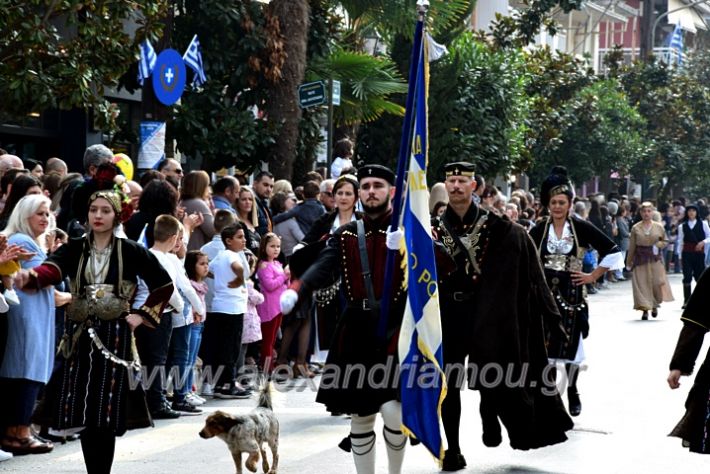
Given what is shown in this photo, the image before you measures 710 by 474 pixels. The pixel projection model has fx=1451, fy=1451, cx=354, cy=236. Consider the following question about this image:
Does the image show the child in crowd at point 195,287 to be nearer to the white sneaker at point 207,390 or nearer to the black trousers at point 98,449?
the white sneaker at point 207,390

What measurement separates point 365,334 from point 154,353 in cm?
345

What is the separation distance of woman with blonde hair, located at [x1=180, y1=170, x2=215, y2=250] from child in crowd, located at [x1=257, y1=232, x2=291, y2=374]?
2.15 ft

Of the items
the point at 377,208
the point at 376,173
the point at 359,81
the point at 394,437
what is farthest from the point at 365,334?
the point at 359,81

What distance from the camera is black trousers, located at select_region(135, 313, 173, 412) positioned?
11.2 meters

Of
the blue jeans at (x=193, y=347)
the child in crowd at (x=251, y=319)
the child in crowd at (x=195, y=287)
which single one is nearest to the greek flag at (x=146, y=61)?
the child in crowd at (x=251, y=319)

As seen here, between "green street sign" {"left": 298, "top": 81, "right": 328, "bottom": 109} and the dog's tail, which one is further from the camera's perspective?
"green street sign" {"left": 298, "top": 81, "right": 328, "bottom": 109}

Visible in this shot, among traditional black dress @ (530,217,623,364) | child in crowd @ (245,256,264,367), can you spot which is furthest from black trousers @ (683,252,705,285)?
traditional black dress @ (530,217,623,364)

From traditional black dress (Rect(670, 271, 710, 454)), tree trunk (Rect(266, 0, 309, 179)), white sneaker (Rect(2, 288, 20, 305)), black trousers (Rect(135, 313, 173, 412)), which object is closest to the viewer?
traditional black dress (Rect(670, 271, 710, 454))

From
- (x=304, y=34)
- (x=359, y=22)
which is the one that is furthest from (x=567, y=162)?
(x=304, y=34)

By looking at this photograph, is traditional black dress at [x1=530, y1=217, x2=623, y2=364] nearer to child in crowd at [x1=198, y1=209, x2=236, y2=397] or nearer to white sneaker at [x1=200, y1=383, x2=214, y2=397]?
child in crowd at [x1=198, y1=209, x2=236, y2=397]

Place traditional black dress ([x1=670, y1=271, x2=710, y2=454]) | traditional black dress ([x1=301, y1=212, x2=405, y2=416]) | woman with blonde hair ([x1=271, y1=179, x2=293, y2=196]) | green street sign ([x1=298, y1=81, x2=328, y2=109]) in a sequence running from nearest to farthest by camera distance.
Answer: traditional black dress ([x1=670, y1=271, x2=710, y2=454])
traditional black dress ([x1=301, y1=212, x2=405, y2=416])
woman with blonde hair ([x1=271, y1=179, x2=293, y2=196])
green street sign ([x1=298, y1=81, x2=328, y2=109])

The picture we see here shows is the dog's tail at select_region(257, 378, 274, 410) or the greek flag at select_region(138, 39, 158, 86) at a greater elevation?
the greek flag at select_region(138, 39, 158, 86)

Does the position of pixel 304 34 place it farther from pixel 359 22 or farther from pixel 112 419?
pixel 112 419

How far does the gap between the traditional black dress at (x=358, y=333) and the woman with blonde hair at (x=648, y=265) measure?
Answer: 15.5 m
